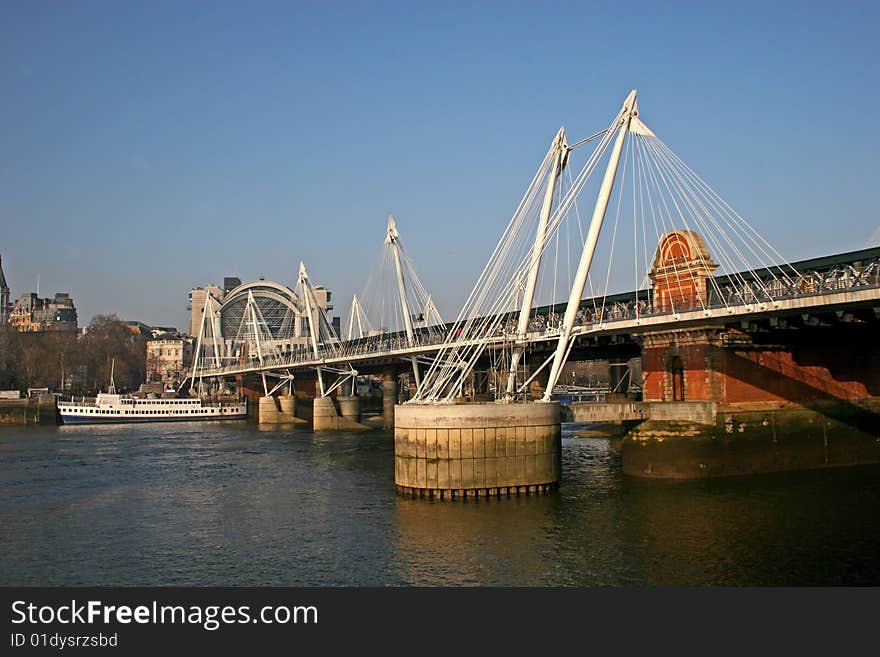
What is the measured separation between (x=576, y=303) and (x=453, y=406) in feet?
27.1

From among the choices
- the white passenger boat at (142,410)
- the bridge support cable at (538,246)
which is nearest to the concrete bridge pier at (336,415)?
the white passenger boat at (142,410)

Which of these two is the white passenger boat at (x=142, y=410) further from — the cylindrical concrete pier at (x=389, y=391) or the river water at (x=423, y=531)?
the river water at (x=423, y=531)

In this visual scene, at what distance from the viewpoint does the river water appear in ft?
85.3

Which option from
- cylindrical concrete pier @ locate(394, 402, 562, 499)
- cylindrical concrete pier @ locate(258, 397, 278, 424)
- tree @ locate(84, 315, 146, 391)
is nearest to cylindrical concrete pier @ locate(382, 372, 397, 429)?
cylindrical concrete pier @ locate(258, 397, 278, 424)

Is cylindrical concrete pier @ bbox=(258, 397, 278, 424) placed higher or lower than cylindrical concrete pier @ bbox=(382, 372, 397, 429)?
lower

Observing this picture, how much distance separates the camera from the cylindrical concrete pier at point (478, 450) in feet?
125

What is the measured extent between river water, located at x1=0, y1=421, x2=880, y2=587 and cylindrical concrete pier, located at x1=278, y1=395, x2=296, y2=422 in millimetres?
56960

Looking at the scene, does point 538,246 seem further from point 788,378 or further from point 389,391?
point 389,391

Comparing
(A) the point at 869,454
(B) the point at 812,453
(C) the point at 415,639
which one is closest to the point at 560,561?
(C) the point at 415,639

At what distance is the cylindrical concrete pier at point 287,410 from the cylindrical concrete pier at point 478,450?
73172mm

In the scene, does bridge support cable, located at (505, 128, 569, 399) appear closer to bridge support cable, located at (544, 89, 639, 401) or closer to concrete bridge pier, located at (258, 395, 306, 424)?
bridge support cable, located at (544, 89, 639, 401)

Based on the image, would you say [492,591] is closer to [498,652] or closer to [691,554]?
[498,652]

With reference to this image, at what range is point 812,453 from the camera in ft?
148

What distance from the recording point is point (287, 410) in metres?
110
